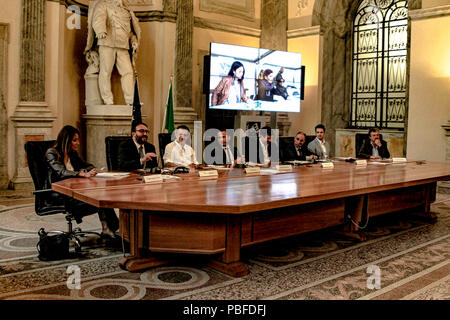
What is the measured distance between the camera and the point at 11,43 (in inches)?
269

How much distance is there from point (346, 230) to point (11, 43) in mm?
5070

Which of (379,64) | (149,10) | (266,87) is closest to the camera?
(149,10)

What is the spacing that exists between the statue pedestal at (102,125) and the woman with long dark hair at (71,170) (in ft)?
10.1

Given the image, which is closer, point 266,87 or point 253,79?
point 253,79

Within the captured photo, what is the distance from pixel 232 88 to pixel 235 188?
15.7 feet

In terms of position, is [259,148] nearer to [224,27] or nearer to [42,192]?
[42,192]

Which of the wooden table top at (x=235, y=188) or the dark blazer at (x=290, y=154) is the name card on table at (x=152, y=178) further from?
the dark blazer at (x=290, y=154)

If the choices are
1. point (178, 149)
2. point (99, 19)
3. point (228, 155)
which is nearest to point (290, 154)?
point (228, 155)

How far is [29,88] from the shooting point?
6.92m

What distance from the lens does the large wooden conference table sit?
127 inches

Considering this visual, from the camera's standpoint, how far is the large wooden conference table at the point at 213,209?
10.5ft

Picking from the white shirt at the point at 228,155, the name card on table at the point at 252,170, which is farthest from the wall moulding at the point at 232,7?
the name card on table at the point at 252,170

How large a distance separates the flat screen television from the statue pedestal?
139 centimetres

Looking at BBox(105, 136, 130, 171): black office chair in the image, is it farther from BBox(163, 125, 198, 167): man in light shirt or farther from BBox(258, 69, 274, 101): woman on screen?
BBox(258, 69, 274, 101): woman on screen
